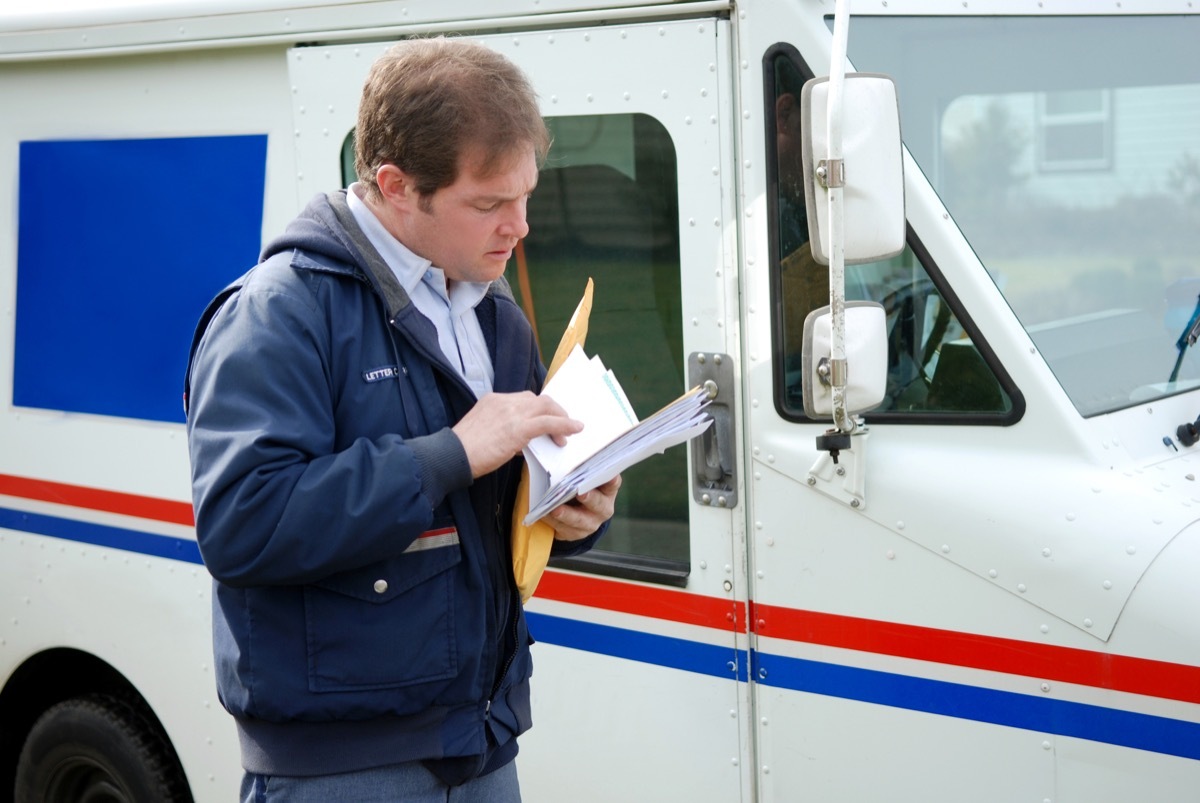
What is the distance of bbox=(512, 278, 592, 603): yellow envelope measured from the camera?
197cm

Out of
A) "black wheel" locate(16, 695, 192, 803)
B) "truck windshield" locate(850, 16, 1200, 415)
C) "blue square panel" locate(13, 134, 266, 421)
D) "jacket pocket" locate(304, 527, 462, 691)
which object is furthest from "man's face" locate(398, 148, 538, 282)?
"black wheel" locate(16, 695, 192, 803)

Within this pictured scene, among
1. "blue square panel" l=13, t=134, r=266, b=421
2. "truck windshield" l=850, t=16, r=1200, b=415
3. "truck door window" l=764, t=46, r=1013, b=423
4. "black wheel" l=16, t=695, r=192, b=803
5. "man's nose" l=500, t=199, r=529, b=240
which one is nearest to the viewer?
"man's nose" l=500, t=199, r=529, b=240

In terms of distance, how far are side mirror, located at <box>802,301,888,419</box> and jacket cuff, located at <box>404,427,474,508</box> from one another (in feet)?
2.11

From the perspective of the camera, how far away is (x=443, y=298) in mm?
1981

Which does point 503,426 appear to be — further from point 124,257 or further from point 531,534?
point 124,257

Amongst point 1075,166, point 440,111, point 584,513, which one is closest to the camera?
point 440,111

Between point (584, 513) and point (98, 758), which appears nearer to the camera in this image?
point (584, 513)

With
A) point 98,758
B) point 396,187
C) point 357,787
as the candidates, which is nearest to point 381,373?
point 396,187

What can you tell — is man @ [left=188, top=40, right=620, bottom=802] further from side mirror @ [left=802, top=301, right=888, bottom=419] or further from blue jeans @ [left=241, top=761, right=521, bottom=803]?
side mirror @ [left=802, top=301, right=888, bottom=419]

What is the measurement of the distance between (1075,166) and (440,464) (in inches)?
64.1

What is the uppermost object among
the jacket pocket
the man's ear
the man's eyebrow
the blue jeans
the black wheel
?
the man's ear

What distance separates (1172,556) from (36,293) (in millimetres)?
2840

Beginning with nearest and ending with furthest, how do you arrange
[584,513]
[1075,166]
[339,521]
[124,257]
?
[339,521] → [584,513] → [1075,166] → [124,257]

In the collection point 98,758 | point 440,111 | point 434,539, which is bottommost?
point 98,758
